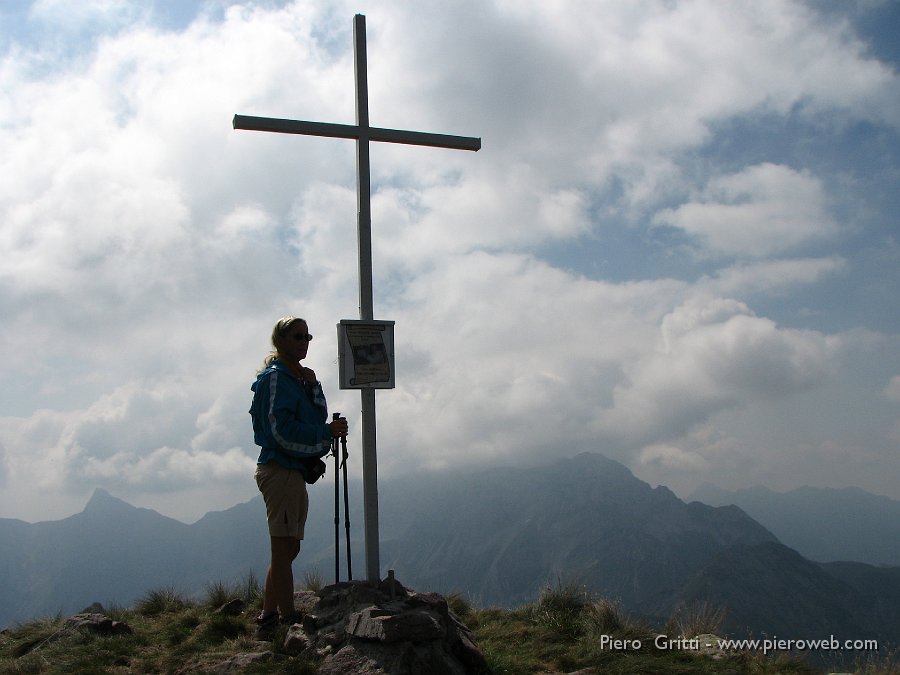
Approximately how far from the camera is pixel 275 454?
262 inches

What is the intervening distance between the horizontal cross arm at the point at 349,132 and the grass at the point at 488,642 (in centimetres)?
531

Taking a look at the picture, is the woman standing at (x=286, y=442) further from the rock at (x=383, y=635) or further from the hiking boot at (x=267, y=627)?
the rock at (x=383, y=635)

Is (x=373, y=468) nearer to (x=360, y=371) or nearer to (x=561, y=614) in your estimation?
(x=360, y=371)

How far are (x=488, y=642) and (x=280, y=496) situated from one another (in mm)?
2711

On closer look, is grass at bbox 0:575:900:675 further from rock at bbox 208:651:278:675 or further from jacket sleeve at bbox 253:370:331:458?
jacket sleeve at bbox 253:370:331:458

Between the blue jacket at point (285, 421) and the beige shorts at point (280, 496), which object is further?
the beige shorts at point (280, 496)

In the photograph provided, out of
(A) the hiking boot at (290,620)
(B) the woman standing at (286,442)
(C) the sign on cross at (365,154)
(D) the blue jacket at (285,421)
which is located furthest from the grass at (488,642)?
(D) the blue jacket at (285,421)

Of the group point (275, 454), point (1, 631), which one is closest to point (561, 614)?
point (275, 454)

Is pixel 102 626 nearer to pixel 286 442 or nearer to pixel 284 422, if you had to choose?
pixel 286 442

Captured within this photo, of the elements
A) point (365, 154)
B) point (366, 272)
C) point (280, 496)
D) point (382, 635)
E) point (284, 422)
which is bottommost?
point (382, 635)

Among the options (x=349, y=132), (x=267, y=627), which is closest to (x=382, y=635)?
(x=267, y=627)

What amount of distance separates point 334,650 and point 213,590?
4062 millimetres

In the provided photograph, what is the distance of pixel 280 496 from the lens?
661 cm

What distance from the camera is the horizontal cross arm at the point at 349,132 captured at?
25.1 ft
